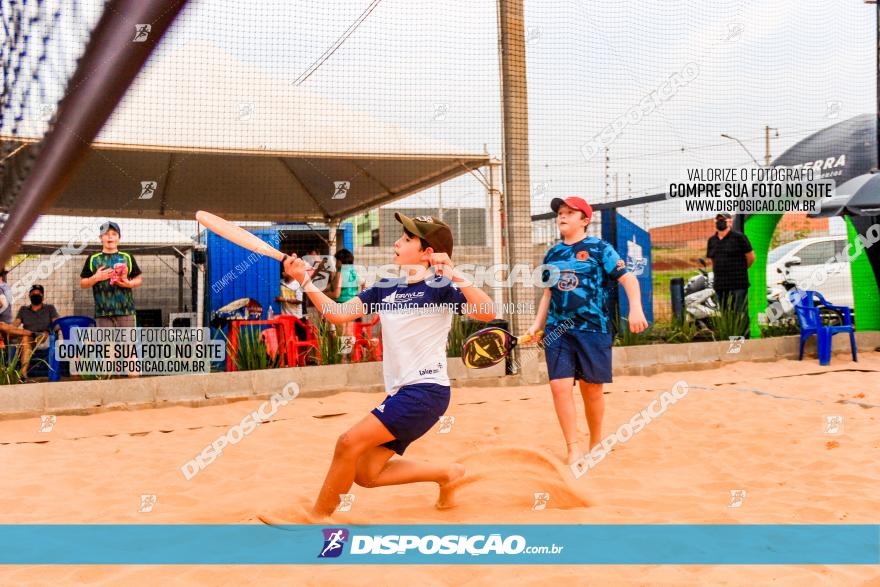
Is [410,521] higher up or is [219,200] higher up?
[219,200]

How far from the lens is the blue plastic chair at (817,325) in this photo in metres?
9.00

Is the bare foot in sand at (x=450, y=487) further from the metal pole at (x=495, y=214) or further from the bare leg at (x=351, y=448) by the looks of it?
the metal pole at (x=495, y=214)

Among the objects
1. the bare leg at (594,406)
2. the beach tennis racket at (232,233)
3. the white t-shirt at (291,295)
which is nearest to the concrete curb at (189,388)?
the white t-shirt at (291,295)

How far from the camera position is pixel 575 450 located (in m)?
4.28

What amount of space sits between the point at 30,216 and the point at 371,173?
7.60 metres

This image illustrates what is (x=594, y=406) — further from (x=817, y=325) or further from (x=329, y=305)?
(x=817, y=325)

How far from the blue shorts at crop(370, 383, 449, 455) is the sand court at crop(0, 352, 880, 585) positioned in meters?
0.44

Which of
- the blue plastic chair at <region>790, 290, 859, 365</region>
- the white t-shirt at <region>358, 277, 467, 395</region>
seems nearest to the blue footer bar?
the white t-shirt at <region>358, 277, 467, 395</region>

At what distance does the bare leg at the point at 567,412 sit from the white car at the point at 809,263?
9.39 metres

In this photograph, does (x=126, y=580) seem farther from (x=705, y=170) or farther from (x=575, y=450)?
(x=705, y=170)

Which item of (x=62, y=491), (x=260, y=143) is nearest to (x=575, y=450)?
(x=62, y=491)

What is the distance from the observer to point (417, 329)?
3262mm

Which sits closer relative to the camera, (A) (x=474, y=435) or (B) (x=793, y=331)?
(A) (x=474, y=435)

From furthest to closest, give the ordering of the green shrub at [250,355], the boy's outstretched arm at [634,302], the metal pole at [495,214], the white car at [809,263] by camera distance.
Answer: the white car at [809,263]
the metal pole at [495,214]
the green shrub at [250,355]
the boy's outstretched arm at [634,302]
